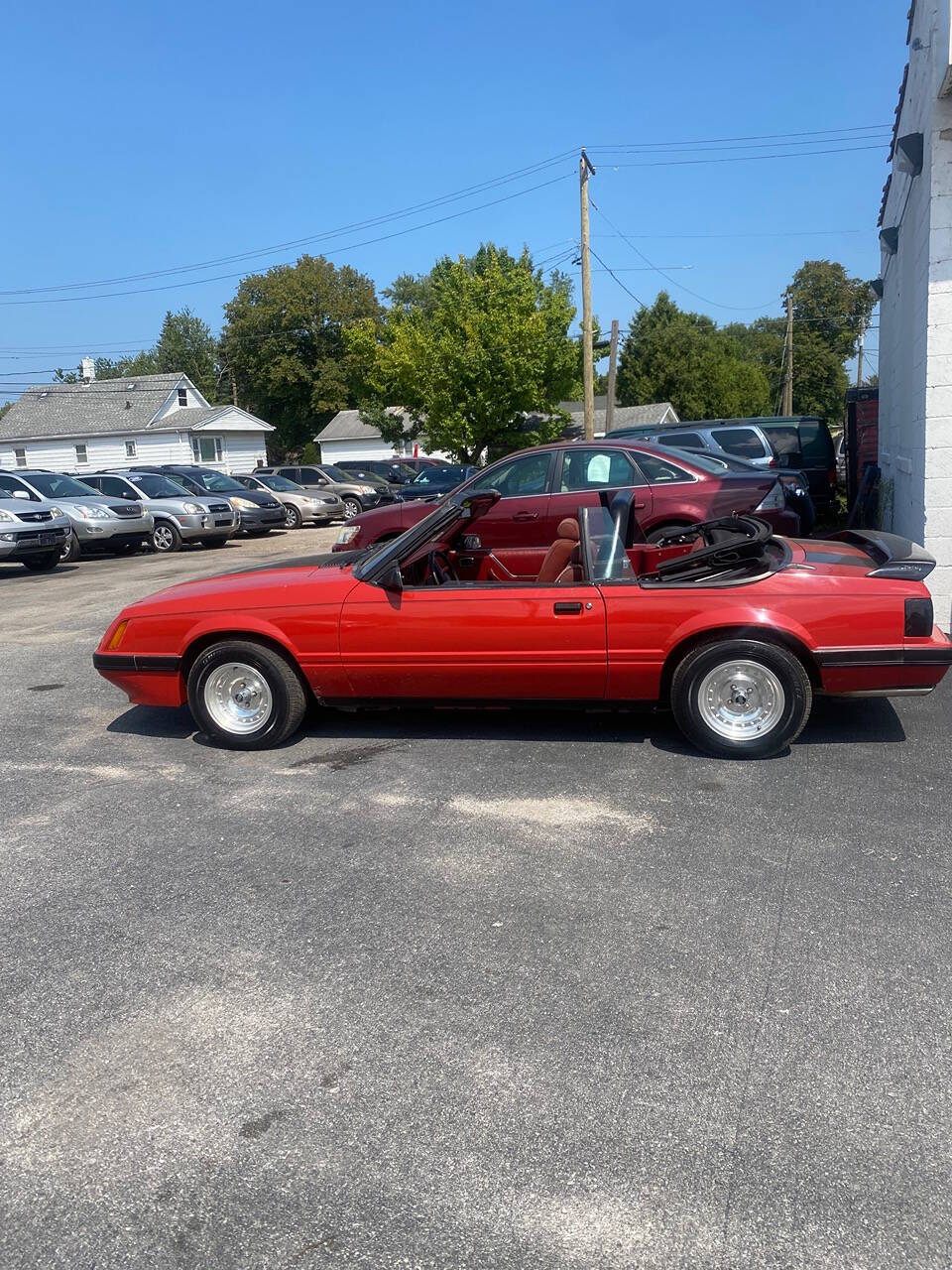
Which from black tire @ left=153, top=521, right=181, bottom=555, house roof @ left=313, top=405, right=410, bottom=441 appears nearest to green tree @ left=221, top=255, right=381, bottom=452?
house roof @ left=313, top=405, right=410, bottom=441

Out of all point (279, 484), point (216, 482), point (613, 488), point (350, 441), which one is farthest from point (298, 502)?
point (350, 441)

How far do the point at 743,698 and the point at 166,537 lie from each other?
17.8 metres

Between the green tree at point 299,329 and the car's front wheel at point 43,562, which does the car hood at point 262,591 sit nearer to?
the car's front wheel at point 43,562

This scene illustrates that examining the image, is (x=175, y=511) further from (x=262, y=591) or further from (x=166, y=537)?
(x=262, y=591)

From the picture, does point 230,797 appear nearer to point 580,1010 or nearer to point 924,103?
point 580,1010

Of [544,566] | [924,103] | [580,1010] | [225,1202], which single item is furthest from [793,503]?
[225,1202]

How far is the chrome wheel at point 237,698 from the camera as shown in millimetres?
→ 6289

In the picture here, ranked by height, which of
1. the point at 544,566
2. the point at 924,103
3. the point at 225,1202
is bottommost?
the point at 225,1202

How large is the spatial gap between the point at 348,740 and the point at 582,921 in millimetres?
2788

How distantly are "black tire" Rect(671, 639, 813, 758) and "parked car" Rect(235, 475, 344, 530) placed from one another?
21690 mm

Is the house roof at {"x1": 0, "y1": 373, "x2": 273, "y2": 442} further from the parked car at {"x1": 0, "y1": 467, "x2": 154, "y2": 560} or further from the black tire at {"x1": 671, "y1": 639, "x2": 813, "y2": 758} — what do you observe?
the black tire at {"x1": 671, "y1": 639, "x2": 813, "y2": 758}

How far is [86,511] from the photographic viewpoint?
19.9 m

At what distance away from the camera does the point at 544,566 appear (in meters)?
6.46

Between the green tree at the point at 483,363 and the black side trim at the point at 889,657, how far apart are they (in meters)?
30.5
